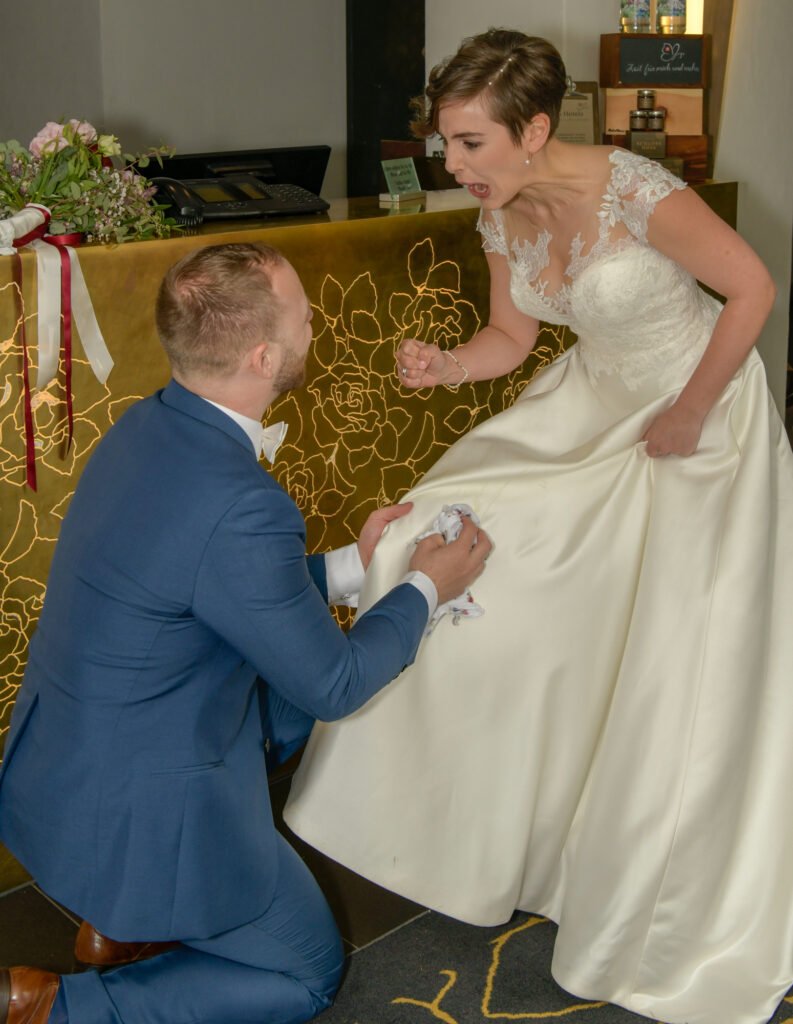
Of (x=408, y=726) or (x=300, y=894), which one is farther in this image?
(x=408, y=726)

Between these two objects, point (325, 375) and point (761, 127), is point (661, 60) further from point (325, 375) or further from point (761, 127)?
point (325, 375)

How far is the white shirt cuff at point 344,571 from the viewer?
7.43 ft

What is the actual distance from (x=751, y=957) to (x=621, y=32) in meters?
2.73

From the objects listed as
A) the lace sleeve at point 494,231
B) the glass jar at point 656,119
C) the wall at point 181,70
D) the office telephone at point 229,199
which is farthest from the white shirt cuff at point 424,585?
the wall at point 181,70

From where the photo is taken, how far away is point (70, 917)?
241 cm

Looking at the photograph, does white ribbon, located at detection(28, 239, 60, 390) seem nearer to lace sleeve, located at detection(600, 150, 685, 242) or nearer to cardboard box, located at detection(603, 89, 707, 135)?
lace sleeve, located at detection(600, 150, 685, 242)

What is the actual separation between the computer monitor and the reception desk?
0.20m

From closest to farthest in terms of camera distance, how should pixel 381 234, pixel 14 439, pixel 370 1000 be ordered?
pixel 370 1000 < pixel 14 439 < pixel 381 234

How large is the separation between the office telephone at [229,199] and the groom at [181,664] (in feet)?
3.03

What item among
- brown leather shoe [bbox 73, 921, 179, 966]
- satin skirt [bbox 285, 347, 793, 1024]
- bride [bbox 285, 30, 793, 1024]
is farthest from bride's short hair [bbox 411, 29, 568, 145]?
brown leather shoe [bbox 73, 921, 179, 966]

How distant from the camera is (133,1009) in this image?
1.92 metres

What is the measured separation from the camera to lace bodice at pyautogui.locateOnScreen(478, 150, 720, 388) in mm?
2293

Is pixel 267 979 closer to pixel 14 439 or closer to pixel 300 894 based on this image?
pixel 300 894

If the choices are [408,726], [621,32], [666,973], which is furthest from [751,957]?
[621,32]
